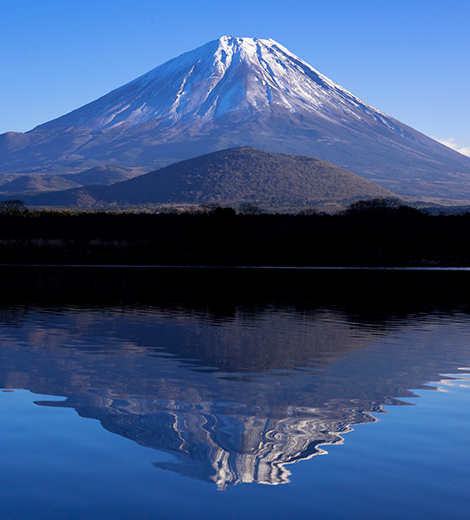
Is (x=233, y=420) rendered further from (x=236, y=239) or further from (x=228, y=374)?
(x=236, y=239)

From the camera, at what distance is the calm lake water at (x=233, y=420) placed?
286 inches

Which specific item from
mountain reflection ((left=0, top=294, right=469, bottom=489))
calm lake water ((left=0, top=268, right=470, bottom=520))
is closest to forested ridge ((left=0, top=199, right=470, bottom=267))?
mountain reflection ((left=0, top=294, right=469, bottom=489))

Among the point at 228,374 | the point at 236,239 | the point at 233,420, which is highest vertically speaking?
the point at 236,239

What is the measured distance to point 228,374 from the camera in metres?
14.3

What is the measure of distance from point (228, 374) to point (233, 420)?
392 cm

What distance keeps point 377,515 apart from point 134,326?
16.3 metres

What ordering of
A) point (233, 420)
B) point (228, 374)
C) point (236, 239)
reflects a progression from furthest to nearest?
point (236, 239), point (228, 374), point (233, 420)

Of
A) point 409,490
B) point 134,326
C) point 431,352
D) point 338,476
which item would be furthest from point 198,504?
point 134,326

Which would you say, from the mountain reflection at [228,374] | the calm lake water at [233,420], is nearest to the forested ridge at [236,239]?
the mountain reflection at [228,374]

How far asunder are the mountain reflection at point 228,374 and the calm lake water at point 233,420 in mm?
43

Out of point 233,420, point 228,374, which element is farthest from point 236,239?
point 233,420

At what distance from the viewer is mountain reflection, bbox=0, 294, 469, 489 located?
924 centimetres

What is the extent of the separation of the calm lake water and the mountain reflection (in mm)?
43

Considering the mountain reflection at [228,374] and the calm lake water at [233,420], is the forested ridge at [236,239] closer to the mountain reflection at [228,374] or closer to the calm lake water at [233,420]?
the mountain reflection at [228,374]
